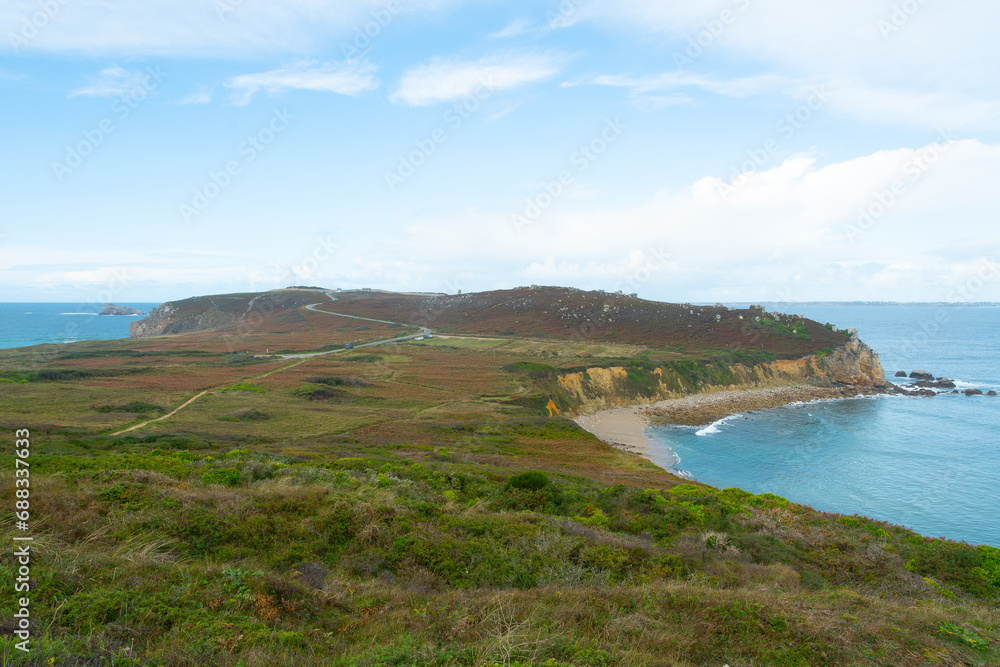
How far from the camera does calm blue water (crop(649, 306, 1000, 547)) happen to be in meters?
29.3

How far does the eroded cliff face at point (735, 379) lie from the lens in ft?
186

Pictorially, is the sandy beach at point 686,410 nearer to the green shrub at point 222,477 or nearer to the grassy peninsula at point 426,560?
the grassy peninsula at point 426,560

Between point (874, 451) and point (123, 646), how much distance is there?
5106cm

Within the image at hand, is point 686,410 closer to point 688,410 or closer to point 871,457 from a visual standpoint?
point 688,410

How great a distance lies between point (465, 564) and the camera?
9.75 m

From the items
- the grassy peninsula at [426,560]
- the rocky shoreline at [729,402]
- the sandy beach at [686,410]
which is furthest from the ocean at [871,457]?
the grassy peninsula at [426,560]

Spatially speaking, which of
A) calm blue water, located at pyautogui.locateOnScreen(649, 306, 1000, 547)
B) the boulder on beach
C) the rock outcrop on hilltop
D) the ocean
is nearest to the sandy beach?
the ocean

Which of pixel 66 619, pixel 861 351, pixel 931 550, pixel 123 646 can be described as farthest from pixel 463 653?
pixel 861 351

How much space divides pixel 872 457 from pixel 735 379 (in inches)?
1156

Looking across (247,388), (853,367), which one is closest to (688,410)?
(853,367)

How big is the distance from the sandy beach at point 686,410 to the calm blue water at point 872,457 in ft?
6.69

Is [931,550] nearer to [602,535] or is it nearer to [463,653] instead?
[602,535]

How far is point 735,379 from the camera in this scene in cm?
6881

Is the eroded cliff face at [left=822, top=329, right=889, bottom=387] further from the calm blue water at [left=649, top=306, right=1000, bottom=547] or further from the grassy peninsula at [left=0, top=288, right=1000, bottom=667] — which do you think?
the grassy peninsula at [left=0, top=288, right=1000, bottom=667]
